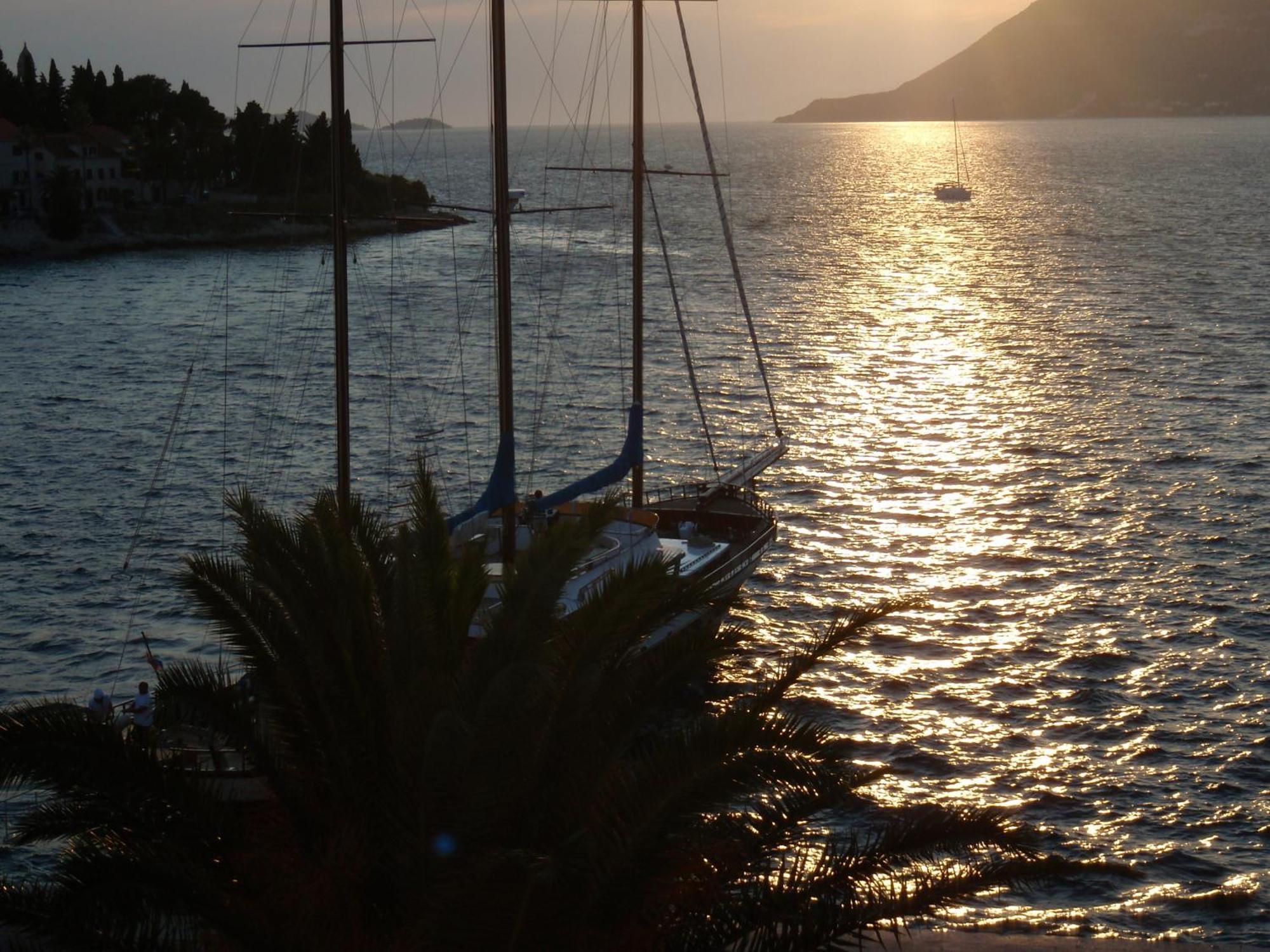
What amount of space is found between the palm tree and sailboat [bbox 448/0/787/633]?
6.29 m

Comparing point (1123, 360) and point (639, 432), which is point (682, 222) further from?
point (639, 432)

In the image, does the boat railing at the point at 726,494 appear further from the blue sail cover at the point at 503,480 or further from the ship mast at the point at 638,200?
the blue sail cover at the point at 503,480

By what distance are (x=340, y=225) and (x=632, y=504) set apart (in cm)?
Answer: 1156

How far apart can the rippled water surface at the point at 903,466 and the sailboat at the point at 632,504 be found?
8.12ft

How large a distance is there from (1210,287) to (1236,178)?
111m

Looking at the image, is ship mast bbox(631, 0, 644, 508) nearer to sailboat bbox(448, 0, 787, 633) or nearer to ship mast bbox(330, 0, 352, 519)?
sailboat bbox(448, 0, 787, 633)

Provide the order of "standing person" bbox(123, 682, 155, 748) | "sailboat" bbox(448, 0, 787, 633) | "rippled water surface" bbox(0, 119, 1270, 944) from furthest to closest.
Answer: "rippled water surface" bbox(0, 119, 1270, 944) → "sailboat" bbox(448, 0, 787, 633) → "standing person" bbox(123, 682, 155, 748)

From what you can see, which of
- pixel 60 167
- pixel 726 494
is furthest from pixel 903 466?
pixel 60 167

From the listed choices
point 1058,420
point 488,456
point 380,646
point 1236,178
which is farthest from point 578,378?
point 1236,178

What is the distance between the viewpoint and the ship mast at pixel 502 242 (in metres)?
24.5

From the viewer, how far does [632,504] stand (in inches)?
1328

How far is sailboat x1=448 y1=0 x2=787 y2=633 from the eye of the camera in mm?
24859

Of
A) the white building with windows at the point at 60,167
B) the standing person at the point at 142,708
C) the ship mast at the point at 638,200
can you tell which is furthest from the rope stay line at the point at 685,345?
the white building with windows at the point at 60,167

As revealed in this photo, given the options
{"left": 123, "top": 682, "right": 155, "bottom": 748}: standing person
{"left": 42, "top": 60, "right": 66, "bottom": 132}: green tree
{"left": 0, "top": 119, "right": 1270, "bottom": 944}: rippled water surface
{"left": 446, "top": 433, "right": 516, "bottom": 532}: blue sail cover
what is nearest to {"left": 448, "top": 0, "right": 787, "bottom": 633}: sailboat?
{"left": 446, "top": 433, "right": 516, "bottom": 532}: blue sail cover
